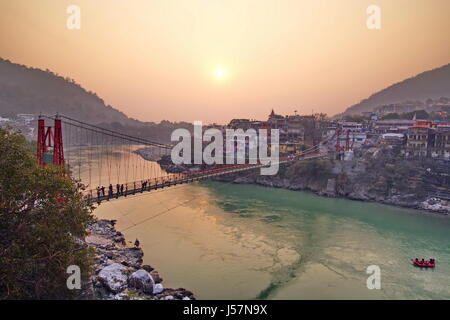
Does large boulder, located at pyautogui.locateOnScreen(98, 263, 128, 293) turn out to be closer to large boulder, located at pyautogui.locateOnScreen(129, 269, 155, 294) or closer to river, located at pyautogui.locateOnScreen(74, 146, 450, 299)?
large boulder, located at pyautogui.locateOnScreen(129, 269, 155, 294)

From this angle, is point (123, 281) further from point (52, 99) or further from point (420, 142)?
point (52, 99)

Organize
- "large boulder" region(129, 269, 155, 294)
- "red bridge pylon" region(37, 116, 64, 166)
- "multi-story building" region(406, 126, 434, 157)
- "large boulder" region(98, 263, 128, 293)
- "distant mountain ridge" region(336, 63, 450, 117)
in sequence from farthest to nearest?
"distant mountain ridge" region(336, 63, 450, 117), "multi-story building" region(406, 126, 434, 157), "red bridge pylon" region(37, 116, 64, 166), "large boulder" region(129, 269, 155, 294), "large boulder" region(98, 263, 128, 293)

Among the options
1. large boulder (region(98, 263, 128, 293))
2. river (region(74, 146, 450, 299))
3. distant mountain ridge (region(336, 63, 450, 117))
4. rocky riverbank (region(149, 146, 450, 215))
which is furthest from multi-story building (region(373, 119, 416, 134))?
distant mountain ridge (region(336, 63, 450, 117))

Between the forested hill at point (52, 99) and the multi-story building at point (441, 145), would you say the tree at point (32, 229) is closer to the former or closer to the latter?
the multi-story building at point (441, 145)

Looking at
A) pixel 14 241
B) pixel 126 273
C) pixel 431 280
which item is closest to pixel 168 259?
pixel 126 273

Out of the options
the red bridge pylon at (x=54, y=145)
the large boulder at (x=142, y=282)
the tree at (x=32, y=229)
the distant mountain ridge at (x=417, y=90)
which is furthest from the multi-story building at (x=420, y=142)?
the distant mountain ridge at (x=417, y=90)

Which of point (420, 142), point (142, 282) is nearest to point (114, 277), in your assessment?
point (142, 282)

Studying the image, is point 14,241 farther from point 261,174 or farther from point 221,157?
point 221,157
